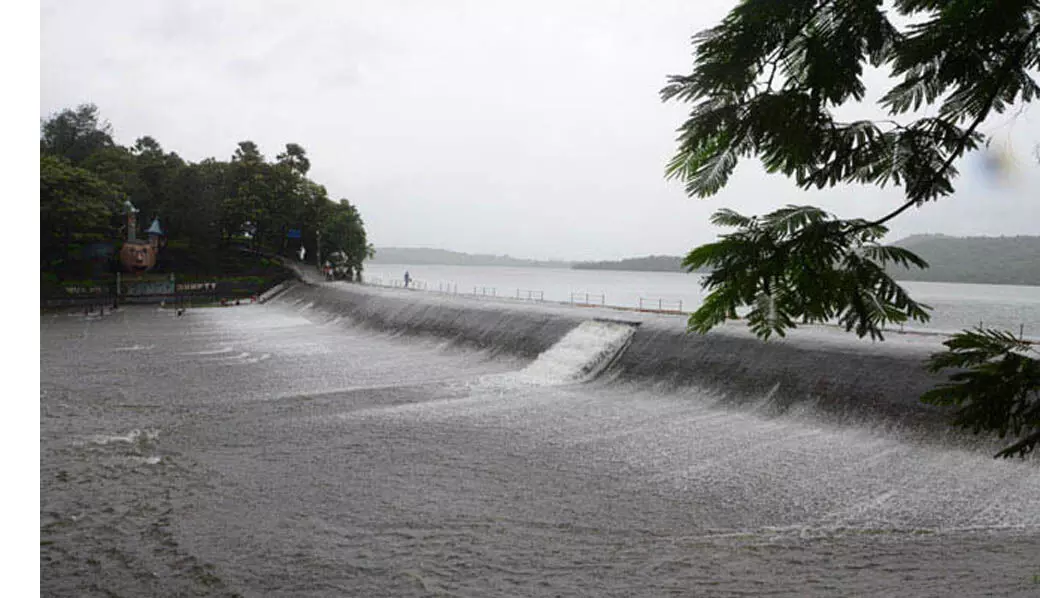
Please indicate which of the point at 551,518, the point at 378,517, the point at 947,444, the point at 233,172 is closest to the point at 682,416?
the point at 947,444

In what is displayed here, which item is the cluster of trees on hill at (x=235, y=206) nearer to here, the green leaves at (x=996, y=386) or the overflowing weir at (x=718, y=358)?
the overflowing weir at (x=718, y=358)

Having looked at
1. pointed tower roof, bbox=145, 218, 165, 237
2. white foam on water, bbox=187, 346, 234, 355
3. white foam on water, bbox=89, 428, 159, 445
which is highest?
pointed tower roof, bbox=145, 218, 165, 237

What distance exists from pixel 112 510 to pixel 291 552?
11.0 ft

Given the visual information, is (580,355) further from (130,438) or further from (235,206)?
(235,206)

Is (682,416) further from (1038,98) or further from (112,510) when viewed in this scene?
(1038,98)

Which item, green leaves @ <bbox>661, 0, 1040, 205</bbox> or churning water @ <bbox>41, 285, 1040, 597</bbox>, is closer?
green leaves @ <bbox>661, 0, 1040, 205</bbox>

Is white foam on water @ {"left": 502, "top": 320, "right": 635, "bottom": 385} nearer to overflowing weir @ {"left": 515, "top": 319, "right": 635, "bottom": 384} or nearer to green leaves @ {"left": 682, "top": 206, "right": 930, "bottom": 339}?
overflowing weir @ {"left": 515, "top": 319, "right": 635, "bottom": 384}

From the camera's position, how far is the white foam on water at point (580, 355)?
20094 mm

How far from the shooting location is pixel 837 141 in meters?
2.57

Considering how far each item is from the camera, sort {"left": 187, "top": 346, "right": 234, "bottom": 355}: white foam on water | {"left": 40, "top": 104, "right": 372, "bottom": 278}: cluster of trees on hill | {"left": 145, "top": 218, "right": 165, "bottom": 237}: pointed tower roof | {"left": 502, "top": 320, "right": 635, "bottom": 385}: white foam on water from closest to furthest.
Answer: {"left": 502, "top": 320, "right": 635, "bottom": 385}: white foam on water → {"left": 187, "top": 346, "right": 234, "bottom": 355}: white foam on water → {"left": 145, "top": 218, "right": 165, "bottom": 237}: pointed tower roof → {"left": 40, "top": 104, "right": 372, "bottom": 278}: cluster of trees on hill

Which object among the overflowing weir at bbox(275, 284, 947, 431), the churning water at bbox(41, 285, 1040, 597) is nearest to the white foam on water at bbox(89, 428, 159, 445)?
the churning water at bbox(41, 285, 1040, 597)

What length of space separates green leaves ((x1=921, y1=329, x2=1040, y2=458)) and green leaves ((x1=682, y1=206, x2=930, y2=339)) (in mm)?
192

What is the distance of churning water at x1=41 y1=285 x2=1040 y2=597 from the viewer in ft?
25.5

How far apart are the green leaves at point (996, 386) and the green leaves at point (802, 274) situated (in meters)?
0.19
